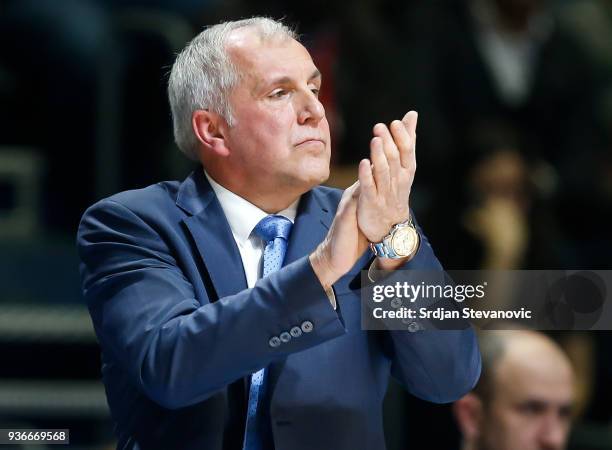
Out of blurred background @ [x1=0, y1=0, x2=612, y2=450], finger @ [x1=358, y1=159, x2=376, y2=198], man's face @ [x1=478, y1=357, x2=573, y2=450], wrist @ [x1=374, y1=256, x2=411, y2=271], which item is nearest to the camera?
finger @ [x1=358, y1=159, x2=376, y2=198]

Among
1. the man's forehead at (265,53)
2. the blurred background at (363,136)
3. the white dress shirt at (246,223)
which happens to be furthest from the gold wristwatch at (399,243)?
the blurred background at (363,136)

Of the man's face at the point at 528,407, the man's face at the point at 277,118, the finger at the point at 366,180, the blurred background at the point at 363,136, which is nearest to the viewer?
the finger at the point at 366,180

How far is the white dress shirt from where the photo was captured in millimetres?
2061

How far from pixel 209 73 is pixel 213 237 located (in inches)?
10.8

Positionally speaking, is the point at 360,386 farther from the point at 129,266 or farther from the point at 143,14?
the point at 143,14

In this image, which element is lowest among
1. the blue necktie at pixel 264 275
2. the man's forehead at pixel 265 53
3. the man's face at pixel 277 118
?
the blue necktie at pixel 264 275

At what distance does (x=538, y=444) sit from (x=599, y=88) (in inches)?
89.8

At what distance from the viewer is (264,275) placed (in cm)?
204

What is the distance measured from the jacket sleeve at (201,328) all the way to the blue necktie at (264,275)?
0.14 meters

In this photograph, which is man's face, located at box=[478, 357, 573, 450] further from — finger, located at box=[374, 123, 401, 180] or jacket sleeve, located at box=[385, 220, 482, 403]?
finger, located at box=[374, 123, 401, 180]

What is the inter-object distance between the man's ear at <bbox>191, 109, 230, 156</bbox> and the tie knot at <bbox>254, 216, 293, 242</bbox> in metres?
0.14

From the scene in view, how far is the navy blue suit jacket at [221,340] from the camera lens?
1829 mm

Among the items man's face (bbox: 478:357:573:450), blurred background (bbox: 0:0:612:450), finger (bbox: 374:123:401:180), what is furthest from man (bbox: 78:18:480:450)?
blurred background (bbox: 0:0:612:450)

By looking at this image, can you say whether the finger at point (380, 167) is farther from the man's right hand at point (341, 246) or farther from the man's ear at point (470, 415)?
the man's ear at point (470, 415)
